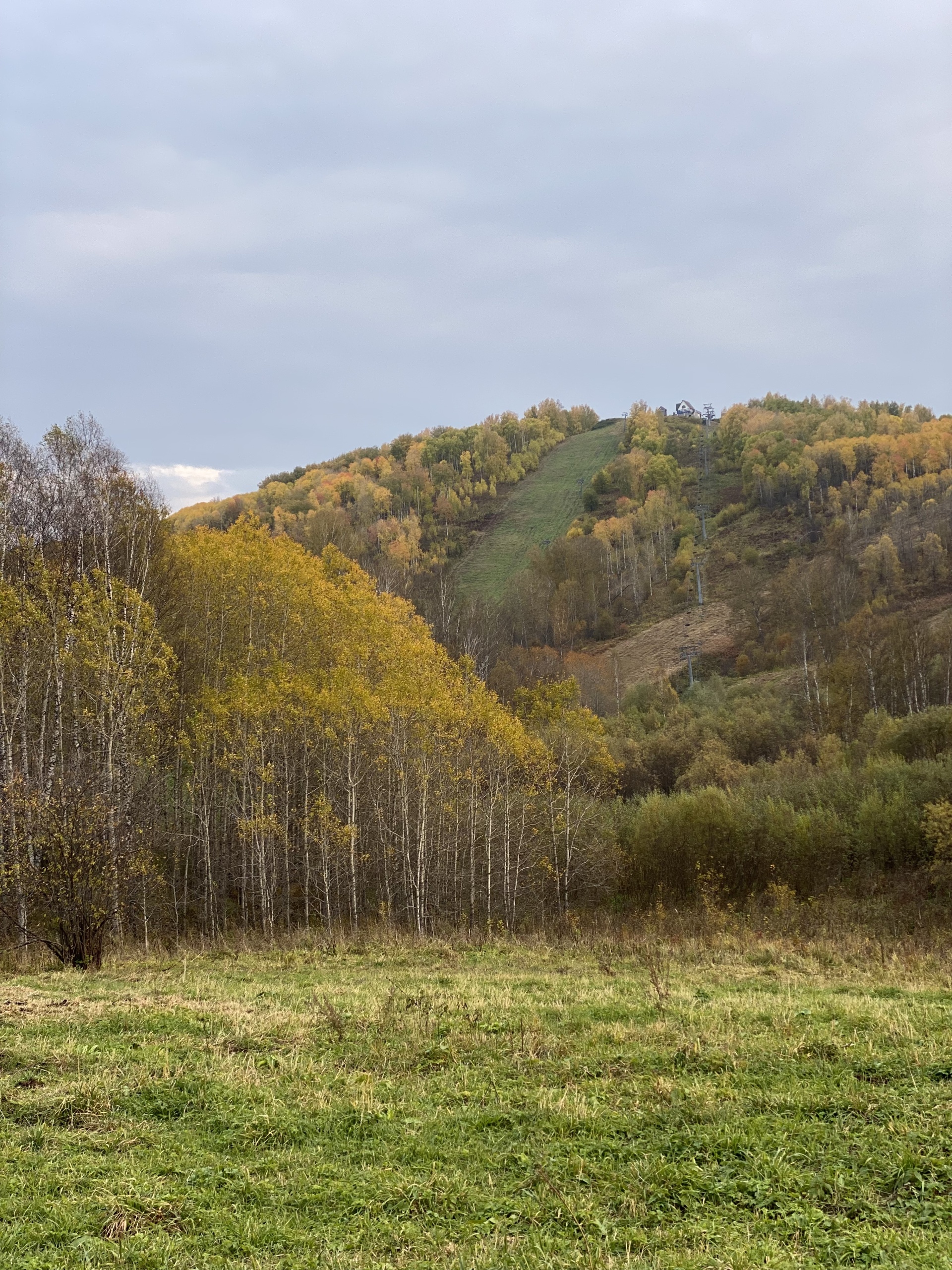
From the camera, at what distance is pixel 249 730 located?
88.8 ft

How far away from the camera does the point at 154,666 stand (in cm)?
2542

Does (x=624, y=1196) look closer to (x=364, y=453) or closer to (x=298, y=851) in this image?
(x=298, y=851)

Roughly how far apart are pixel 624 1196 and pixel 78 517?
82.3ft

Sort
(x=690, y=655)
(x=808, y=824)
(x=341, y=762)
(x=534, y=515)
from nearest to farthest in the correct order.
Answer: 1. (x=341, y=762)
2. (x=808, y=824)
3. (x=690, y=655)
4. (x=534, y=515)

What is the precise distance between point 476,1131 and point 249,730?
2158 centimetres

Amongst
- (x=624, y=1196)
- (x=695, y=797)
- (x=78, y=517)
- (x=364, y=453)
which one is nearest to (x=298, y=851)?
(x=78, y=517)

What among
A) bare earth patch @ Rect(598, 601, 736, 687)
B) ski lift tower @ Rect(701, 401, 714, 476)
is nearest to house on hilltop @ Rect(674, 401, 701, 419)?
ski lift tower @ Rect(701, 401, 714, 476)

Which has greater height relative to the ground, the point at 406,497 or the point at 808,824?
the point at 406,497

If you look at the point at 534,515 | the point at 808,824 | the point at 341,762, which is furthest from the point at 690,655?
the point at 534,515

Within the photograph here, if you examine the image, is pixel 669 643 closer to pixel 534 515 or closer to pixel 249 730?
pixel 534 515

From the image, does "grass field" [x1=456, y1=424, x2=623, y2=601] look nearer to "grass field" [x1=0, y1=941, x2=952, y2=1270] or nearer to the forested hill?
the forested hill

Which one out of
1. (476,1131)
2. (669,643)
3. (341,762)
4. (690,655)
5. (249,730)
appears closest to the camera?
(476,1131)

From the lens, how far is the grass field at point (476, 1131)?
16.7 ft

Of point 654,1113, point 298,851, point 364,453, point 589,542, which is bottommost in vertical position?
point 298,851
